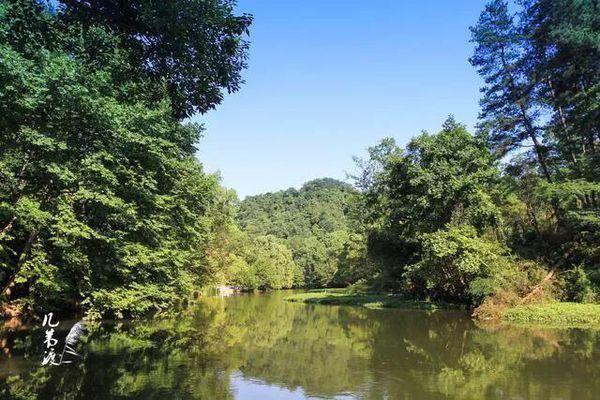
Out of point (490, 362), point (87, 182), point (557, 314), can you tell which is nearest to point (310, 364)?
point (490, 362)

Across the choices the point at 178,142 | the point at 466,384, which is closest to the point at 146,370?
the point at 466,384

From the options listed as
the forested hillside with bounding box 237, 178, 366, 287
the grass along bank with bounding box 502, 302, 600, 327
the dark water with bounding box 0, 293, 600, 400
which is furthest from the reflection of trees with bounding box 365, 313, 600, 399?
the forested hillside with bounding box 237, 178, 366, 287

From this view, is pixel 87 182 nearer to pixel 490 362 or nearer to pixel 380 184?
pixel 490 362

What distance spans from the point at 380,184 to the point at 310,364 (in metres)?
31.4

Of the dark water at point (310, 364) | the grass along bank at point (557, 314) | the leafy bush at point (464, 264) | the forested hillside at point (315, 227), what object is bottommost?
the dark water at point (310, 364)

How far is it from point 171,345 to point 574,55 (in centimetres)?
2656

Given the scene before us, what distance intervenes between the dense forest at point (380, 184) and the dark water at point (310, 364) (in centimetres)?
358

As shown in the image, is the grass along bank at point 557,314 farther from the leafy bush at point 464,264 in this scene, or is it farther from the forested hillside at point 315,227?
the forested hillside at point 315,227

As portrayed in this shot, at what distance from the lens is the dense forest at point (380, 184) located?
15.4 metres

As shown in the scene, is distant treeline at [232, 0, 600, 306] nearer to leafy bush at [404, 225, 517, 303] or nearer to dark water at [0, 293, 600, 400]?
leafy bush at [404, 225, 517, 303]

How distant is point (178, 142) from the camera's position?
2983 centimetres

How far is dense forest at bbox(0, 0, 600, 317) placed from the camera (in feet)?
50.7

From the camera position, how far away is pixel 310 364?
1443 centimetres

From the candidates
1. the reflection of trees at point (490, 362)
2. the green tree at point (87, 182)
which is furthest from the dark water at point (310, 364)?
the green tree at point (87, 182)
